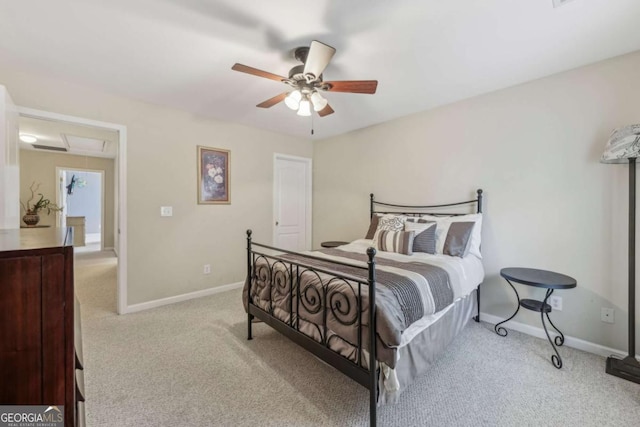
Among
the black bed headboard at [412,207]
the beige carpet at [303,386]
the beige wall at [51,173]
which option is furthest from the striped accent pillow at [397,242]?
the beige wall at [51,173]

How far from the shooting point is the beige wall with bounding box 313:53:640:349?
2.24 meters

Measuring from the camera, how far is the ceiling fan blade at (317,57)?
1.79m

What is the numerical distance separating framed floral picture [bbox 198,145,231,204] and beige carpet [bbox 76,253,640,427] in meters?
1.78

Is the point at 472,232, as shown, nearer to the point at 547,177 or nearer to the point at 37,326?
the point at 547,177

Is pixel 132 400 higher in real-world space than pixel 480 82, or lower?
lower

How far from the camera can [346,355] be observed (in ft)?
5.39

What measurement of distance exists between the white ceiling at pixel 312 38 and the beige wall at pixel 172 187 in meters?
0.24

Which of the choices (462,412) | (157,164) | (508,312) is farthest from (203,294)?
(508,312)

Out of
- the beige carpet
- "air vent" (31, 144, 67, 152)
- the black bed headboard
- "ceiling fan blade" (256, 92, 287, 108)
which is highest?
"air vent" (31, 144, 67, 152)

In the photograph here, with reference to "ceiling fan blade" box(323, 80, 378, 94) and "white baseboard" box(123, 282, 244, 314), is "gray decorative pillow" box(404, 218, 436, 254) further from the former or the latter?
"white baseboard" box(123, 282, 244, 314)

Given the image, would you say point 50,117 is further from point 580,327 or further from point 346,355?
point 580,327

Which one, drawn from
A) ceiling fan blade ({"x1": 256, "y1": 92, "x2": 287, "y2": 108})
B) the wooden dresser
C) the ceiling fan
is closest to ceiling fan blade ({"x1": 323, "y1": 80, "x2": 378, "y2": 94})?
the ceiling fan

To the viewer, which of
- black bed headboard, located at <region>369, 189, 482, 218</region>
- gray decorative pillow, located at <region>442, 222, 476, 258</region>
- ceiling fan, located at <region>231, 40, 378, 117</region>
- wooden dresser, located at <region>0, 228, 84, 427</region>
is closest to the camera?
wooden dresser, located at <region>0, 228, 84, 427</region>

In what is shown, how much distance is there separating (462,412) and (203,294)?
3.21 metres
